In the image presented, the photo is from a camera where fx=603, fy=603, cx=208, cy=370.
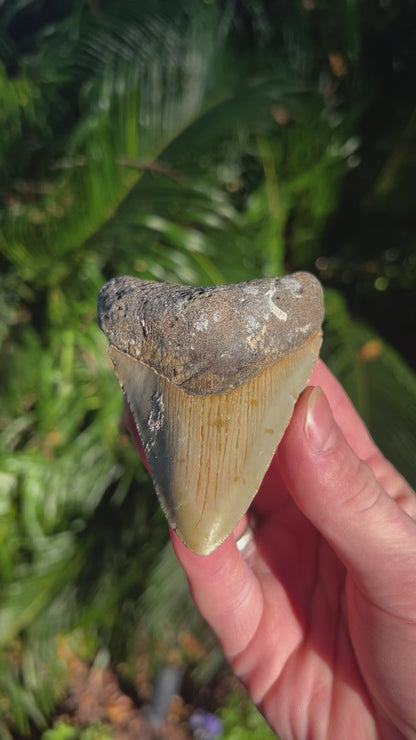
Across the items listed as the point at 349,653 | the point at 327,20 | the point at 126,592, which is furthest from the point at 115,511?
the point at 327,20

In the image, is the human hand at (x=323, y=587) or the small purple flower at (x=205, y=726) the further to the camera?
A: the small purple flower at (x=205, y=726)

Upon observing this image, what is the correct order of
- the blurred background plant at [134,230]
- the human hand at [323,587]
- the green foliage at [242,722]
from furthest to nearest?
the green foliage at [242,722] < the blurred background plant at [134,230] < the human hand at [323,587]

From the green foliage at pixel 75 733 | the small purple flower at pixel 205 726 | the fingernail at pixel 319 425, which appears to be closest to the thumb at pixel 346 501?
the fingernail at pixel 319 425

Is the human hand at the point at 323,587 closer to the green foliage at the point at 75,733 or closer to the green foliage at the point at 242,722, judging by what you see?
the green foliage at the point at 242,722

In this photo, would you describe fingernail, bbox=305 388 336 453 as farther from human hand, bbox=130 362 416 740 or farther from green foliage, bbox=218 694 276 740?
green foliage, bbox=218 694 276 740

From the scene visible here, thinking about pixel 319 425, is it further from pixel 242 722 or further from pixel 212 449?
pixel 242 722

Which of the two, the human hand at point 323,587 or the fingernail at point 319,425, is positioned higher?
the fingernail at point 319,425

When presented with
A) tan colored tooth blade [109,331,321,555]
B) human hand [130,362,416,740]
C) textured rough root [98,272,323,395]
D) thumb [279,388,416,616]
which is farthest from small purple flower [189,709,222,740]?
textured rough root [98,272,323,395]
